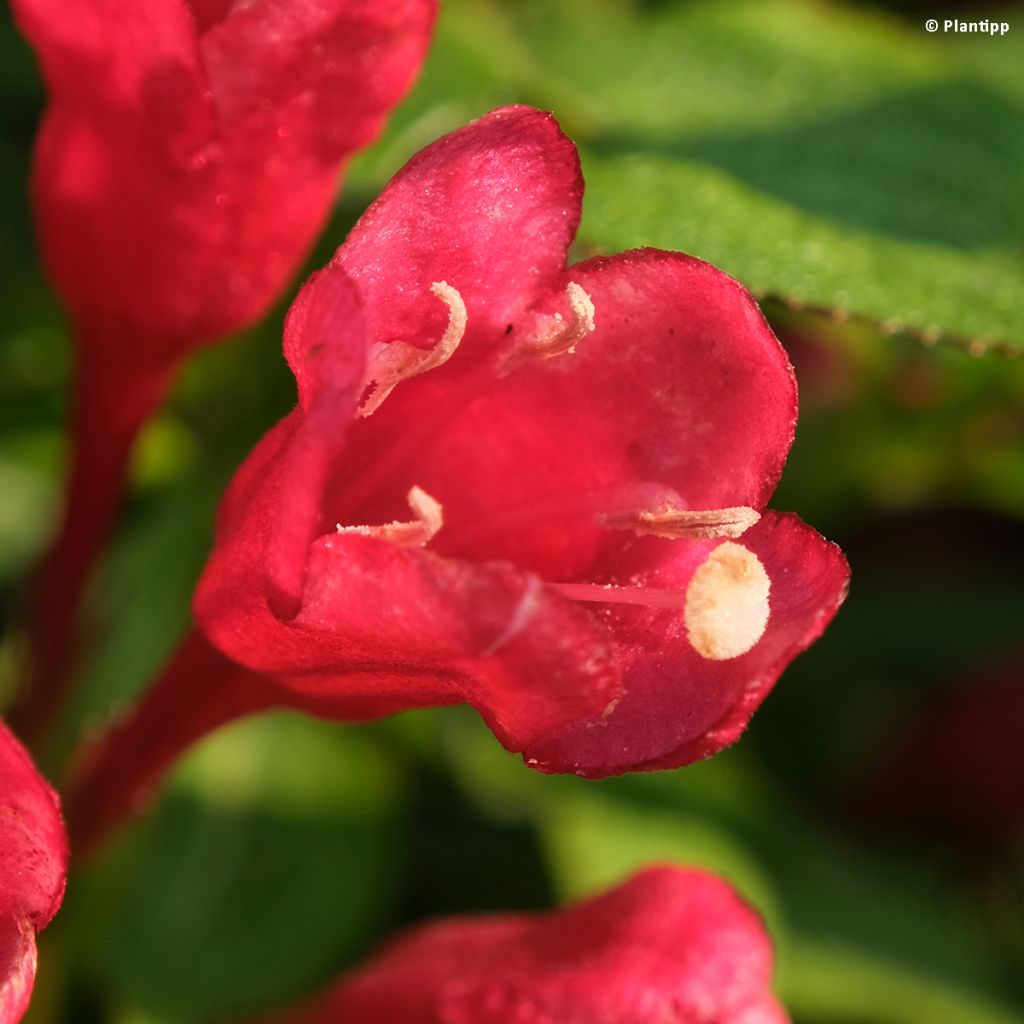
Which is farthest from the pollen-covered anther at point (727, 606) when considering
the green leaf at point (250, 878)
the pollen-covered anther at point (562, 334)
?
the green leaf at point (250, 878)

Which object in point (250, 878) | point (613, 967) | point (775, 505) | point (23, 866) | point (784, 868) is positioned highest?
point (23, 866)

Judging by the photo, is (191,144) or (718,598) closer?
(718,598)

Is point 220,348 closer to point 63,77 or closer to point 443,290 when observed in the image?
point 63,77

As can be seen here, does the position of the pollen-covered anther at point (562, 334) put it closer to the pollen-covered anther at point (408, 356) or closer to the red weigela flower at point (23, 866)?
the pollen-covered anther at point (408, 356)

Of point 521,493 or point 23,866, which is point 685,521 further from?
point 23,866

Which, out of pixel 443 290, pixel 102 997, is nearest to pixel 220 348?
pixel 102 997

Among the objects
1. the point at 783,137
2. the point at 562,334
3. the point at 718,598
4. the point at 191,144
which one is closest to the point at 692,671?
the point at 718,598

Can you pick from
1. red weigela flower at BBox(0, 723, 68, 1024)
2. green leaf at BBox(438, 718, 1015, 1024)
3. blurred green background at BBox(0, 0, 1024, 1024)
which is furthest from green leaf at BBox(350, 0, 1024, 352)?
green leaf at BBox(438, 718, 1015, 1024)
